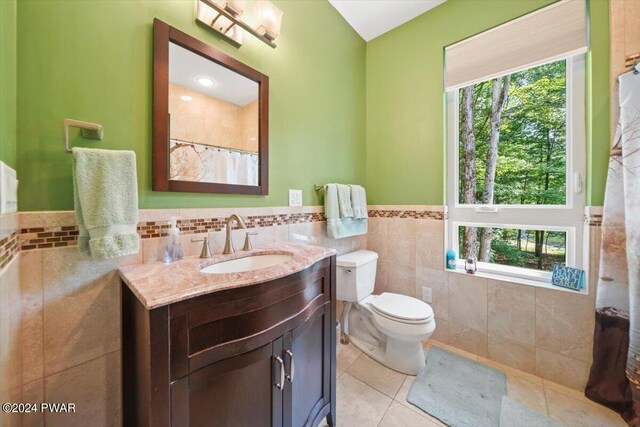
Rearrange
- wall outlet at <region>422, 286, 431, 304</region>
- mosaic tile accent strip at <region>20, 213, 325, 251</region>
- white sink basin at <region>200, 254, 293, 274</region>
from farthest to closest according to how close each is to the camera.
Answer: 1. wall outlet at <region>422, 286, 431, 304</region>
2. white sink basin at <region>200, 254, 293, 274</region>
3. mosaic tile accent strip at <region>20, 213, 325, 251</region>

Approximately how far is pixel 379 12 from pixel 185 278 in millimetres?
2248

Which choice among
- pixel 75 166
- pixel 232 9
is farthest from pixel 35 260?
pixel 232 9

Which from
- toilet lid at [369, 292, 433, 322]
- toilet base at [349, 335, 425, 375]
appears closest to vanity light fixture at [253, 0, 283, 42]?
toilet lid at [369, 292, 433, 322]

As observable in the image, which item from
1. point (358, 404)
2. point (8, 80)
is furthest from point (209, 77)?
point (358, 404)

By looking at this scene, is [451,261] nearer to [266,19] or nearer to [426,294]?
[426,294]

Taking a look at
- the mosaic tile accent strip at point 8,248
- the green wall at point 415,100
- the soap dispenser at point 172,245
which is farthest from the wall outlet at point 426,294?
the mosaic tile accent strip at point 8,248

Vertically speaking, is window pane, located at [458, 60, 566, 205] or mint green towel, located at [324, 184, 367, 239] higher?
window pane, located at [458, 60, 566, 205]

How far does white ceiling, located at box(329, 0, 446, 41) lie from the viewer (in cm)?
172

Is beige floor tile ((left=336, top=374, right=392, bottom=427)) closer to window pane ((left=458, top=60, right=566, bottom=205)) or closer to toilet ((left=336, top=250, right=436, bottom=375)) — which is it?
toilet ((left=336, top=250, right=436, bottom=375))

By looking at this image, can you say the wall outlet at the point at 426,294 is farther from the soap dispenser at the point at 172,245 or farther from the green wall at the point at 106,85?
the soap dispenser at the point at 172,245

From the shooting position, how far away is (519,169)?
1645mm

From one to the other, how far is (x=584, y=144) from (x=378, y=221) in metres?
1.34

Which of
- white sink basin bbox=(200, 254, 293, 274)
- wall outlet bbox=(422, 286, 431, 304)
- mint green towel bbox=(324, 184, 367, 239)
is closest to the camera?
white sink basin bbox=(200, 254, 293, 274)

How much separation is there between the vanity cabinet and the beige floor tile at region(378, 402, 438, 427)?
1.47 feet
